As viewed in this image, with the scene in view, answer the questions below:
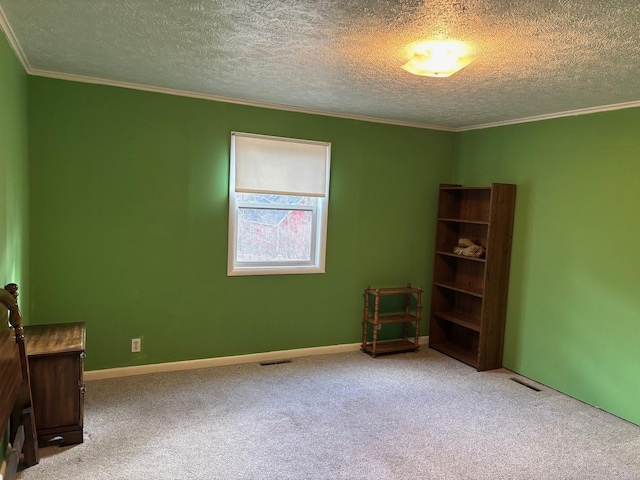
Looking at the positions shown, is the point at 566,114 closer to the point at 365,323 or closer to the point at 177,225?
the point at 365,323

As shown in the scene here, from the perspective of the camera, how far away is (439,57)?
2.21 metres

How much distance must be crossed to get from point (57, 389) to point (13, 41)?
1.93 meters

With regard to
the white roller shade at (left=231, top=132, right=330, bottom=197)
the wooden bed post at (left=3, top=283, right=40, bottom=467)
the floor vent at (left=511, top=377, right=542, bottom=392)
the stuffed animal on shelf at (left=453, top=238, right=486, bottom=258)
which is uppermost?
the white roller shade at (left=231, top=132, right=330, bottom=197)

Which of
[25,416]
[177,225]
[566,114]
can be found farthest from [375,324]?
[25,416]

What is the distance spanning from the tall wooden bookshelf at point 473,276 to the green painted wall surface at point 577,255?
0.12 m

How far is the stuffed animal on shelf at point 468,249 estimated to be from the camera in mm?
4219

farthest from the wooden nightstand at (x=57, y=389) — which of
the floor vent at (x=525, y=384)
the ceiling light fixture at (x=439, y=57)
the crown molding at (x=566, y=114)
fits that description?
the crown molding at (x=566, y=114)

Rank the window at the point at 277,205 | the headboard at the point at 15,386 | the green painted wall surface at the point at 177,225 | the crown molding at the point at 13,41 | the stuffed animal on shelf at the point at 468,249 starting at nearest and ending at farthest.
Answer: the headboard at the point at 15,386, the crown molding at the point at 13,41, the green painted wall surface at the point at 177,225, the window at the point at 277,205, the stuffed animal on shelf at the point at 468,249

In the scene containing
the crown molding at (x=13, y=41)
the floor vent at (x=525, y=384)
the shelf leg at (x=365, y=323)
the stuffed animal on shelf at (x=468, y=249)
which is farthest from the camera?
the shelf leg at (x=365, y=323)

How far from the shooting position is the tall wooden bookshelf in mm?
4012

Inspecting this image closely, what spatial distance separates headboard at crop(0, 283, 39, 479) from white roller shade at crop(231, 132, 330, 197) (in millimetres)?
1916

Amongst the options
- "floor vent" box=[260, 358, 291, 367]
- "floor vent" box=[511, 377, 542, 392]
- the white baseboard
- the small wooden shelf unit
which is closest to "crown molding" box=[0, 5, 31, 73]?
the white baseboard

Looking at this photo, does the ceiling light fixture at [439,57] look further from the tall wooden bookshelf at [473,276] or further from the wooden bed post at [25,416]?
the wooden bed post at [25,416]

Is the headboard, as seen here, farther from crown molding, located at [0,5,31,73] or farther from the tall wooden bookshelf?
the tall wooden bookshelf
